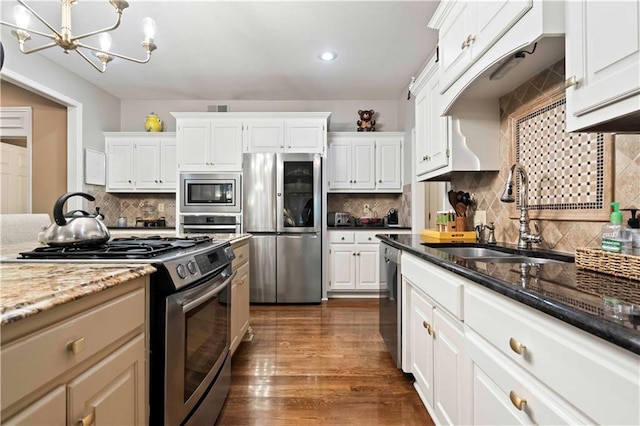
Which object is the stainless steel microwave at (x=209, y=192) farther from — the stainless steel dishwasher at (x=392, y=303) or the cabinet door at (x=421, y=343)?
the cabinet door at (x=421, y=343)

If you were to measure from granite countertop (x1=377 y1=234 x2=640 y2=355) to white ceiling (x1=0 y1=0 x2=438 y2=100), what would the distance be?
2348mm

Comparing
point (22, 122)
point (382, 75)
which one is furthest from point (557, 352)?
point (22, 122)

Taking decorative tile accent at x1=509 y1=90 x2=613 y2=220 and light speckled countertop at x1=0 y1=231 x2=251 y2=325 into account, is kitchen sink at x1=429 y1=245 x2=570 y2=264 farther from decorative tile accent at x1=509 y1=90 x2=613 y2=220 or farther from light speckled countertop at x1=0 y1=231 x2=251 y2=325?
light speckled countertop at x1=0 y1=231 x2=251 y2=325

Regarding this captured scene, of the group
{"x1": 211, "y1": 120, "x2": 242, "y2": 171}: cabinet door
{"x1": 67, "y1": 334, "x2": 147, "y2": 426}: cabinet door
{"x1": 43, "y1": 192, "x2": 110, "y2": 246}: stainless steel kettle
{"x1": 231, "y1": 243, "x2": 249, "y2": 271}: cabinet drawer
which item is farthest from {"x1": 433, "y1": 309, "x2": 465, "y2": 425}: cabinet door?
{"x1": 211, "y1": 120, "x2": 242, "y2": 171}: cabinet door

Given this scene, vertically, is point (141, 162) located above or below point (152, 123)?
below

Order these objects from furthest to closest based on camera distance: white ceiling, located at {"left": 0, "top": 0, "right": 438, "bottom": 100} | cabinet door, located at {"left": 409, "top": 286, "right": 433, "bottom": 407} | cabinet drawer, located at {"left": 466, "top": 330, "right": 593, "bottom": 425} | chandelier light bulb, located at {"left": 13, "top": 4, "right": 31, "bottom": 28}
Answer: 1. white ceiling, located at {"left": 0, "top": 0, "right": 438, "bottom": 100}
2. chandelier light bulb, located at {"left": 13, "top": 4, "right": 31, "bottom": 28}
3. cabinet door, located at {"left": 409, "top": 286, "right": 433, "bottom": 407}
4. cabinet drawer, located at {"left": 466, "top": 330, "right": 593, "bottom": 425}

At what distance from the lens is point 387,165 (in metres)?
4.38

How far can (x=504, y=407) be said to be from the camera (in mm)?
906

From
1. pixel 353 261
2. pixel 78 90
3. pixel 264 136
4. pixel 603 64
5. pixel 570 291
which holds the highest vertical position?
pixel 78 90

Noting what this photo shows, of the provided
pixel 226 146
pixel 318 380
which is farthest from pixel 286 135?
pixel 318 380

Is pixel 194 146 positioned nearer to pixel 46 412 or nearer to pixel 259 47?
pixel 259 47

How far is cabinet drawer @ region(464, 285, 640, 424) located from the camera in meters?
0.55

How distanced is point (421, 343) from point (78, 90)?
187 inches

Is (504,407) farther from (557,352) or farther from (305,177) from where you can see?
(305,177)
